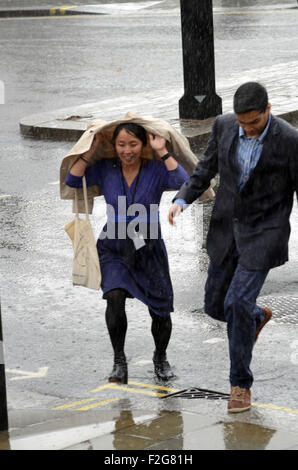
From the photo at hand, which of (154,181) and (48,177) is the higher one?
(154,181)

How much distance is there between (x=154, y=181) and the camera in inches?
267

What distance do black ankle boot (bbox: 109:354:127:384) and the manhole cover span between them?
1.52 m

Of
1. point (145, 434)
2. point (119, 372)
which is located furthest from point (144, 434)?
point (119, 372)

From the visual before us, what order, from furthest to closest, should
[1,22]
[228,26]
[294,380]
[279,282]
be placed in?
[1,22] → [228,26] → [279,282] → [294,380]

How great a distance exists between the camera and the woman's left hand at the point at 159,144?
6.67 metres

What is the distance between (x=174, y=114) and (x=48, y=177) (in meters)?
3.32

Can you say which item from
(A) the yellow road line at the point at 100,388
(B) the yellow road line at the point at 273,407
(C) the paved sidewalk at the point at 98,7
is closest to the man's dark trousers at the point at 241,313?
(B) the yellow road line at the point at 273,407

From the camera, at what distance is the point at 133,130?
6.66m

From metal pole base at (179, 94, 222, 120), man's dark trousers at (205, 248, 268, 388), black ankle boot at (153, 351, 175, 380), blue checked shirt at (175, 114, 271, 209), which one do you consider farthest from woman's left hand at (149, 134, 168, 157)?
metal pole base at (179, 94, 222, 120)

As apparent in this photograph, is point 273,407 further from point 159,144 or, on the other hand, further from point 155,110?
point 155,110

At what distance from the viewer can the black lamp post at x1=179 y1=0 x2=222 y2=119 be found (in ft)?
49.5

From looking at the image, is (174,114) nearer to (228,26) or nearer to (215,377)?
(215,377)

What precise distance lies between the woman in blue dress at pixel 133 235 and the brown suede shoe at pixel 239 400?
829 millimetres

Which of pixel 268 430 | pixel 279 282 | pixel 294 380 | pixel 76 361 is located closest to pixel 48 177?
pixel 279 282
